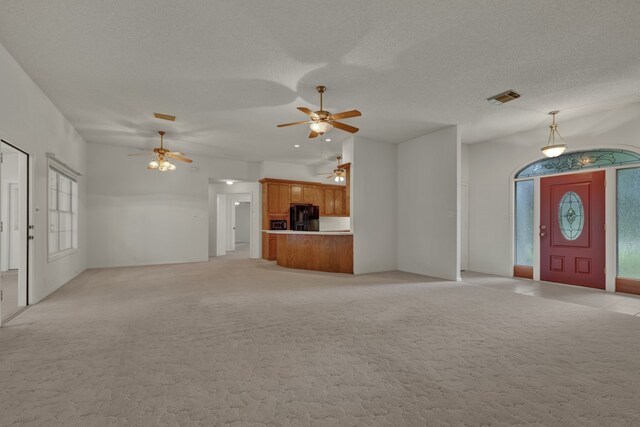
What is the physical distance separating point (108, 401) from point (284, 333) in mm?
1522

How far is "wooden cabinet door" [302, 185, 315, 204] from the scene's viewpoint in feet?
32.0

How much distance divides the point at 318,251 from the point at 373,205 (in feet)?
5.46

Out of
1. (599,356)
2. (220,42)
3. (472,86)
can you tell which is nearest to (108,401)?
(220,42)

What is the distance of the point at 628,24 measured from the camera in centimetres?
283

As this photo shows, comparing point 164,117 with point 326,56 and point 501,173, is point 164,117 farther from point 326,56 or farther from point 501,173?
point 501,173

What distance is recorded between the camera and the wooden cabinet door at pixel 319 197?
9.97 meters

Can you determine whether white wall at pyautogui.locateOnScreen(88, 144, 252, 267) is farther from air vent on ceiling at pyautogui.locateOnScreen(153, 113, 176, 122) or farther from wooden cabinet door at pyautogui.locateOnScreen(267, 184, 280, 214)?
air vent on ceiling at pyautogui.locateOnScreen(153, 113, 176, 122)

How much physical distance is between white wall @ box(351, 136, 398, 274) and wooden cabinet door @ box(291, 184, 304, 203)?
11.1 feet

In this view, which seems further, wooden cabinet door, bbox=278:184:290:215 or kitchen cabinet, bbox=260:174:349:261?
wooden cabinet door, bbox=278:184:290:215

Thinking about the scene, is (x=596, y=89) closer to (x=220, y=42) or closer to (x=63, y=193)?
(x=220, y=42)

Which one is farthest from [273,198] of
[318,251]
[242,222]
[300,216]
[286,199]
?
[242,222]

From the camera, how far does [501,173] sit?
261 inches

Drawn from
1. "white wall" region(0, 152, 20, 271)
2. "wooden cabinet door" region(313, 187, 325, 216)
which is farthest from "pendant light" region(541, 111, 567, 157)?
"white wall" region(0, 152, 20, 271)

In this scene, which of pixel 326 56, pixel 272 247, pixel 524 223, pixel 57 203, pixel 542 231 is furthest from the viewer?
pixel 272 247
